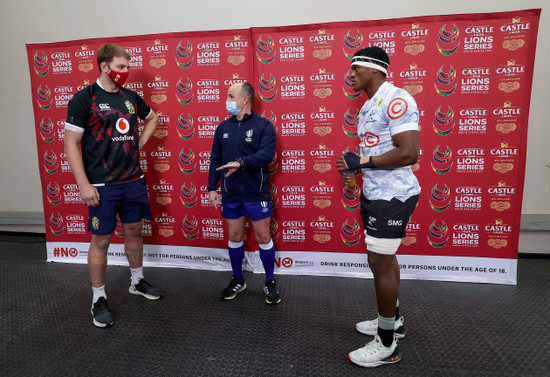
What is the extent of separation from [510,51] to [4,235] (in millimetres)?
5422

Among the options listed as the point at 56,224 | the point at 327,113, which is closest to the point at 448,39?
the point at 327,113

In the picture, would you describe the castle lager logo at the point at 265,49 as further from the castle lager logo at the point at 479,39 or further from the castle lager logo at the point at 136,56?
the castle lager logo at the point at 479,39

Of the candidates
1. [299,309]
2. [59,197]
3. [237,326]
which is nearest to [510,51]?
[299,309]

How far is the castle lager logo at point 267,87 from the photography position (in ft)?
9.09

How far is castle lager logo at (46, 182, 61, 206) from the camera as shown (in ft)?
10.7

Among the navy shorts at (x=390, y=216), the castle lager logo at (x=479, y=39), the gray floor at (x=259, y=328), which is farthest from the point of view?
the castle lager logo at (x=479, y=39)

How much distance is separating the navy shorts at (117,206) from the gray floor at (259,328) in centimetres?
62

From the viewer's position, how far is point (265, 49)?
9.01ft

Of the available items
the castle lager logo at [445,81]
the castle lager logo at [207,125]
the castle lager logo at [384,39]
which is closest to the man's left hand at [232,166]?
the castle lager logo at [207,125]

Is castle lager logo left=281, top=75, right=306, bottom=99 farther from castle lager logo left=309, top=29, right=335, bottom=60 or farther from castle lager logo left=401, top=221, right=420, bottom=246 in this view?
castle lager logo left=401, top=221, right=420, bottom=246

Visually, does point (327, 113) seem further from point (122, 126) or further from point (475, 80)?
point (122, 126)

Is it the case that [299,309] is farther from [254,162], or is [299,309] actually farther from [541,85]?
[541,85]

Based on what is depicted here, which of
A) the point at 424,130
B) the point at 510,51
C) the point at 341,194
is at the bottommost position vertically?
the point at 341,194

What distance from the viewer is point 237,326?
215 centimetres
